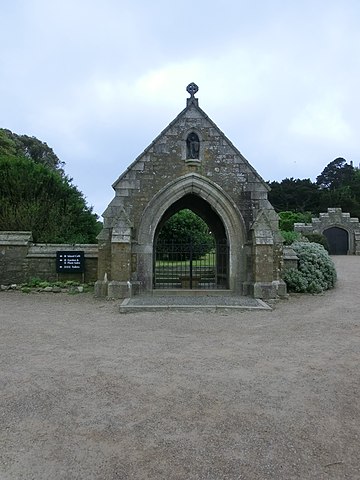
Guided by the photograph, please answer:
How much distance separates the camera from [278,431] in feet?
11.3

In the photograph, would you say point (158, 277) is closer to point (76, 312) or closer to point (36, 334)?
point (76, 312)

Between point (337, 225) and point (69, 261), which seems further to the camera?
point (337, 225)

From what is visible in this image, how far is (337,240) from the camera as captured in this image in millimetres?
32750

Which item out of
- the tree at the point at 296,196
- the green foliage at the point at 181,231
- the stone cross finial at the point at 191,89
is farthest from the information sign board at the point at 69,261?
the tree at the point at 296,196

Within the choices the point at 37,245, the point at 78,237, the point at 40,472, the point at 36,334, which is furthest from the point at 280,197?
the point at 40,472

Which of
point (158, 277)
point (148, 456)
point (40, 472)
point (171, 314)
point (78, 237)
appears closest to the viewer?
point (40, 472)

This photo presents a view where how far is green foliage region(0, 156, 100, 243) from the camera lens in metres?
16.4

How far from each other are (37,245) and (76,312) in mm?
4660

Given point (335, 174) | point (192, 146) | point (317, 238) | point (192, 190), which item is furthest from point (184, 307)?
point (335, 174)

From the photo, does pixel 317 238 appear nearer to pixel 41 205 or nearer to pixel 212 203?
pixel 212 203

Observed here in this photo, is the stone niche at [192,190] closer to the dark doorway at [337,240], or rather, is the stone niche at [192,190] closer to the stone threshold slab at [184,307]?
the stone threshold slab at [184,307]

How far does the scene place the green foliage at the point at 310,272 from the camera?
489 inches

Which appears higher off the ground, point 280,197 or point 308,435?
point 280,197

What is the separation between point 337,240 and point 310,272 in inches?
858
